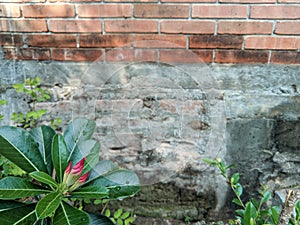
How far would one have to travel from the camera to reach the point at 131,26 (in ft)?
5.13

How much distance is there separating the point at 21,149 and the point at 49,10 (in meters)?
0.84

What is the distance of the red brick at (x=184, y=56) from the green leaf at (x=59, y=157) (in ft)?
2.50

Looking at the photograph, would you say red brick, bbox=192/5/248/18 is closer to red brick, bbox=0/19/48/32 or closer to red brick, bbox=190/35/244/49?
red brick, bbox=190/35/244/49

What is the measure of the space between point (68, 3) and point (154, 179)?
1.15m

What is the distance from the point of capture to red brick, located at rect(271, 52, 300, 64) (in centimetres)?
160

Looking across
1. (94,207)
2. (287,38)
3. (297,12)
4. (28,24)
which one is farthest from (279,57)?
(94,207)

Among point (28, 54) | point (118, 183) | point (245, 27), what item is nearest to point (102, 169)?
point (118, 183)

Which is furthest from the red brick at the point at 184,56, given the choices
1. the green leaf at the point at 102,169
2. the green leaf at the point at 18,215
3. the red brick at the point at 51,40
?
the green leaf at the point at 18,215

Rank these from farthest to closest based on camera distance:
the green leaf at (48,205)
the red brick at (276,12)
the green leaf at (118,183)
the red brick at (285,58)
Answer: the red brick at (285,58), the red brick at (276,12), the green leaf at (118,183), the green leaf at (48,205)

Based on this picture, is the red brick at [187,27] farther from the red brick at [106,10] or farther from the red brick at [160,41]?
the red brick at [106,10]

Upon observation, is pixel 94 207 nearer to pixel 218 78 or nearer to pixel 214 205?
pixel 214 205

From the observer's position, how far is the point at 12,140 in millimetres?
1164

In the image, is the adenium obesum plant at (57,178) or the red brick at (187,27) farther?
the red brick at (187,27)

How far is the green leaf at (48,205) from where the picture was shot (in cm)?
98
